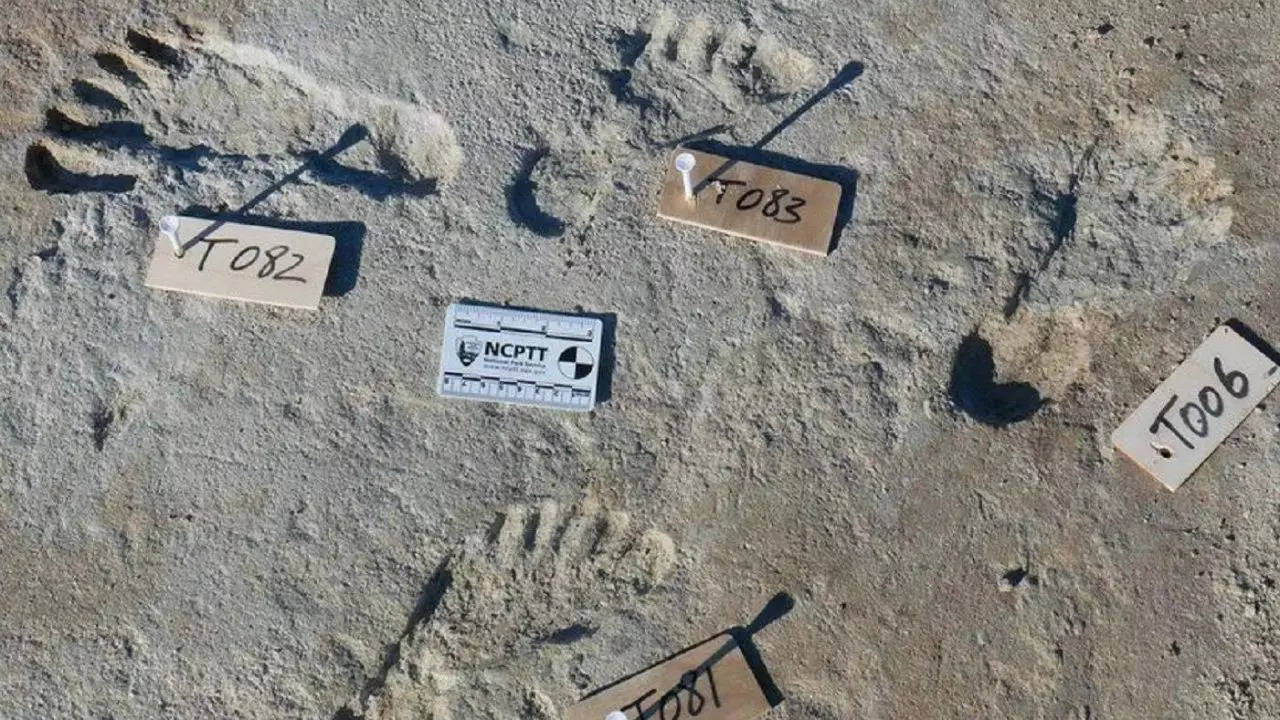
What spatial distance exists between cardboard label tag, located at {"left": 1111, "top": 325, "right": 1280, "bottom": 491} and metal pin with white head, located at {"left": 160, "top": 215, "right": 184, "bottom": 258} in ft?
8.09

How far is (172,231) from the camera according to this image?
301 centimetres

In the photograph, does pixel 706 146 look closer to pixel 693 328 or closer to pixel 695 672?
pixel 693 328

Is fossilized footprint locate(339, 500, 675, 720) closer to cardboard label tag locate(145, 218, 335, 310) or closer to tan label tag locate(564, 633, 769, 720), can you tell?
tan label tag locate(564, 633, 769, 720)

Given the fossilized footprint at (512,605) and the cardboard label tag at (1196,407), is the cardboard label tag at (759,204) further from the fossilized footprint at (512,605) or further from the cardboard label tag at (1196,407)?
the cardboard label tag at (1196,407)

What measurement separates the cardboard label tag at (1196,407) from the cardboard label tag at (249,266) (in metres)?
2.12

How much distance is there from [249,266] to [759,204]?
4.47 feet

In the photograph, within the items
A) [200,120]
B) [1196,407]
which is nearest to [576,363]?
[200,120]

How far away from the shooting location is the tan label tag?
9.34 ft

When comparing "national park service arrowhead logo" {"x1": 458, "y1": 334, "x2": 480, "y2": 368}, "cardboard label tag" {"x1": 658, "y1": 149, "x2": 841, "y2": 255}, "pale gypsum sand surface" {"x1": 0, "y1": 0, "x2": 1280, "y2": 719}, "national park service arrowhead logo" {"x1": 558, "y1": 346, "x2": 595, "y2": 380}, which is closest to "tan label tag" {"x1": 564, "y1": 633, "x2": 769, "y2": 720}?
"pale gypsum sand surface" {"x1": 0, "y1": 0, "x2": 1280, "y2": 719}

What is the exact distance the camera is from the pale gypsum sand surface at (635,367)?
2910 mm

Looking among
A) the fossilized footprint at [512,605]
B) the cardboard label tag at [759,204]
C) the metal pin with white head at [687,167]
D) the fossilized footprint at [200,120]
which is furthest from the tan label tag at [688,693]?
the fossilized footprint at [200,120]

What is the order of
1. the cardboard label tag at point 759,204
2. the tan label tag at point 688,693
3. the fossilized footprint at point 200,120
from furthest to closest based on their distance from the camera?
the fossilized footprint at point 200,120 → the cardboard label tag at point 759,204 → the tan label tag at point 688,693

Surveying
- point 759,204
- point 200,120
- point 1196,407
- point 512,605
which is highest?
point 1196,407

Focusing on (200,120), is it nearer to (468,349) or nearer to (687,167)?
(468,349)
